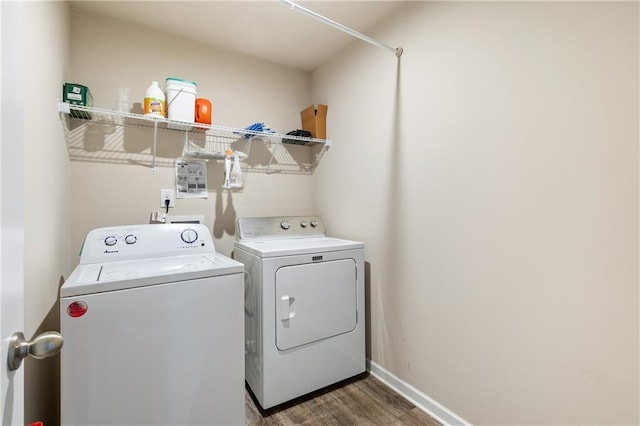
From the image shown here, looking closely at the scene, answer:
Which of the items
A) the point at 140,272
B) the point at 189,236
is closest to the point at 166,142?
the point at 189,236

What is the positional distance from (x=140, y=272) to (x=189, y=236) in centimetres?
52

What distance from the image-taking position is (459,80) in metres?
1.50

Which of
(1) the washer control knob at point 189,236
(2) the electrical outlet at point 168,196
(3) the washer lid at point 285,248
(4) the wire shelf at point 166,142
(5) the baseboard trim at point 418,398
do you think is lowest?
(5) the baseboard trim at point 418,398

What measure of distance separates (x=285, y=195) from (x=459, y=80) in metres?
1.56

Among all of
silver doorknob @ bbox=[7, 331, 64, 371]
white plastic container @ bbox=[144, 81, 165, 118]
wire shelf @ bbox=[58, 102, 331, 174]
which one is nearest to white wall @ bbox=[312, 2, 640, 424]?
wire shelf @ bbox=[58, 102, 331, 174]

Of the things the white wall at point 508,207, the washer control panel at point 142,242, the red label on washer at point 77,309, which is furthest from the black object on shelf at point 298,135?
the red label on washer at point 77,309

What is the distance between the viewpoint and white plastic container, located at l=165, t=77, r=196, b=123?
1870 millimetres

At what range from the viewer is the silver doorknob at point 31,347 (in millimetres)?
539

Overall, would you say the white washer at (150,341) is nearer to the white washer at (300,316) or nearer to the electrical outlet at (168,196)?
the white washer at (300,316)

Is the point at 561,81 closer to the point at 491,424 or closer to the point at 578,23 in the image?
the point at 578,23

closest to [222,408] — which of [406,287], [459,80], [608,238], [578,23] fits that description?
[406,287]

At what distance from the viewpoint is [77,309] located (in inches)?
42.9

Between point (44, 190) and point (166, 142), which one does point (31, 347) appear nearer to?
point (44, 190)

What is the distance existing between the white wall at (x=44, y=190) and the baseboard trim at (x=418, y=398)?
1.77m
